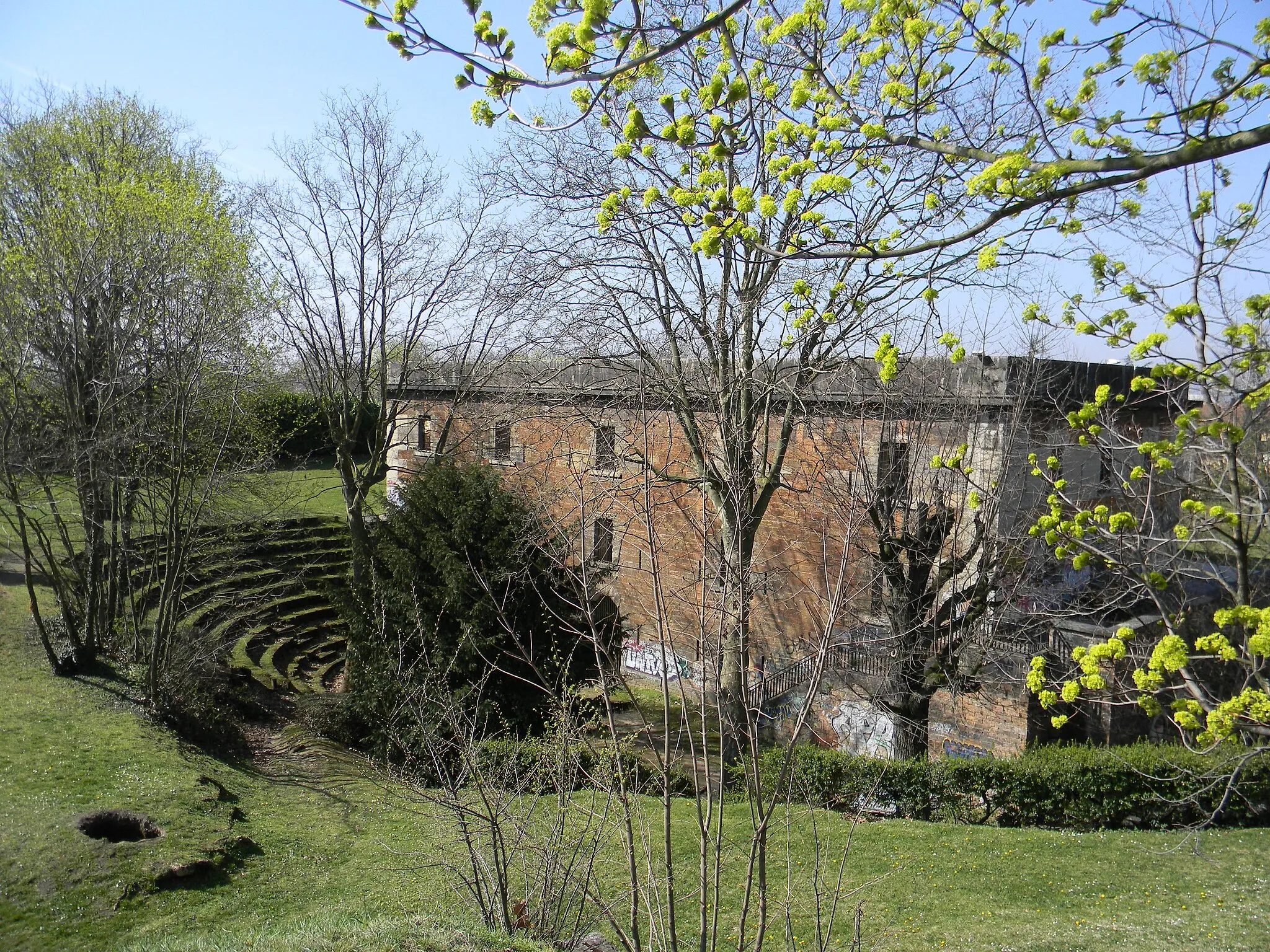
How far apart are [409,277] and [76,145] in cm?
722

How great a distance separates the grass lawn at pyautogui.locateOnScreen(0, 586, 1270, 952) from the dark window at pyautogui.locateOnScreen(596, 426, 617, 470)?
4.87 m

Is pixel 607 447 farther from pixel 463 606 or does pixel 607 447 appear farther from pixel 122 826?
pixel 122 826

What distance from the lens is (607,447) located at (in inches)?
537

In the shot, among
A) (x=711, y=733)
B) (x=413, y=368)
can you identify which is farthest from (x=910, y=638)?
(x=413, y=368)

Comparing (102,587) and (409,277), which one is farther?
(409,277)

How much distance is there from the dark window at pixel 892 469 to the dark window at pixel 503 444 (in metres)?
8.94

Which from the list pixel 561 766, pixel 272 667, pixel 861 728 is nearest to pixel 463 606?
pixel 561 766

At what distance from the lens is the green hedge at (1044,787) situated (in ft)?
34.7

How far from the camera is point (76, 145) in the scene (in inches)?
684

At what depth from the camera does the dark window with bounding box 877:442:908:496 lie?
1204cm

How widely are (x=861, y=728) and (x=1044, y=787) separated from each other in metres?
4.88

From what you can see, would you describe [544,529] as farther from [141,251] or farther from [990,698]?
[141,251]

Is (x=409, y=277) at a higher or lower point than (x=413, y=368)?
higher

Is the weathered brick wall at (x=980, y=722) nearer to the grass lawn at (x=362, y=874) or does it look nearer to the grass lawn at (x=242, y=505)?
the grass lawn at (x=362, y=874)
